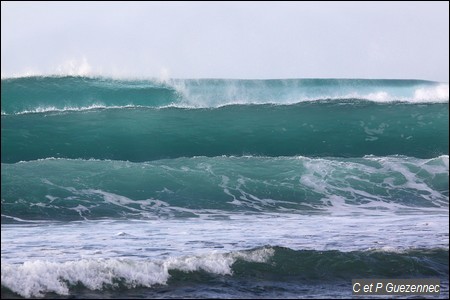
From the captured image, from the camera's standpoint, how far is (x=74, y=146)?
21.1m

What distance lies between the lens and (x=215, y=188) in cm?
1694

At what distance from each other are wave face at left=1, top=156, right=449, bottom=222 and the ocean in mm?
52

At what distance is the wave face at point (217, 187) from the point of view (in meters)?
15.1

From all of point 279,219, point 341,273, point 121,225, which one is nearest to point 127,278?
point 341,273

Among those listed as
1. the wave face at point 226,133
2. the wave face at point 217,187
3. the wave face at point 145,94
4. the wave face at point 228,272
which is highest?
the wave face at point 145,94

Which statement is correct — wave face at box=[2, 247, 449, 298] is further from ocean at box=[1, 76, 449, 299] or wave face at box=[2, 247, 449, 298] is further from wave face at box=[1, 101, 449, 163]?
wave face at box=[1, 101, 449, 163]

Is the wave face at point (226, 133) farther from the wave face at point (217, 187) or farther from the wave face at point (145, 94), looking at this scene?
the wave face at point (217, 187)

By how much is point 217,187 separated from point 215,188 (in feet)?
0.26

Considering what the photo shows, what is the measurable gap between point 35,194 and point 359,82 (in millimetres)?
21377

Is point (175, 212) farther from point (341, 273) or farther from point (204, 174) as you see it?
point (341, 273)

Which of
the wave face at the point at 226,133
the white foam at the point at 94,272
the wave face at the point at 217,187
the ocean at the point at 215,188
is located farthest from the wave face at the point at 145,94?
the white foam at the point at 94,272

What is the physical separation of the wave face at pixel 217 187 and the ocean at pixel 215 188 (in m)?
0.05

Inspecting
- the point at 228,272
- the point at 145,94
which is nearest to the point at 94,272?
the point at 228,272

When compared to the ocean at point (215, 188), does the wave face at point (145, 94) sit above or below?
above
